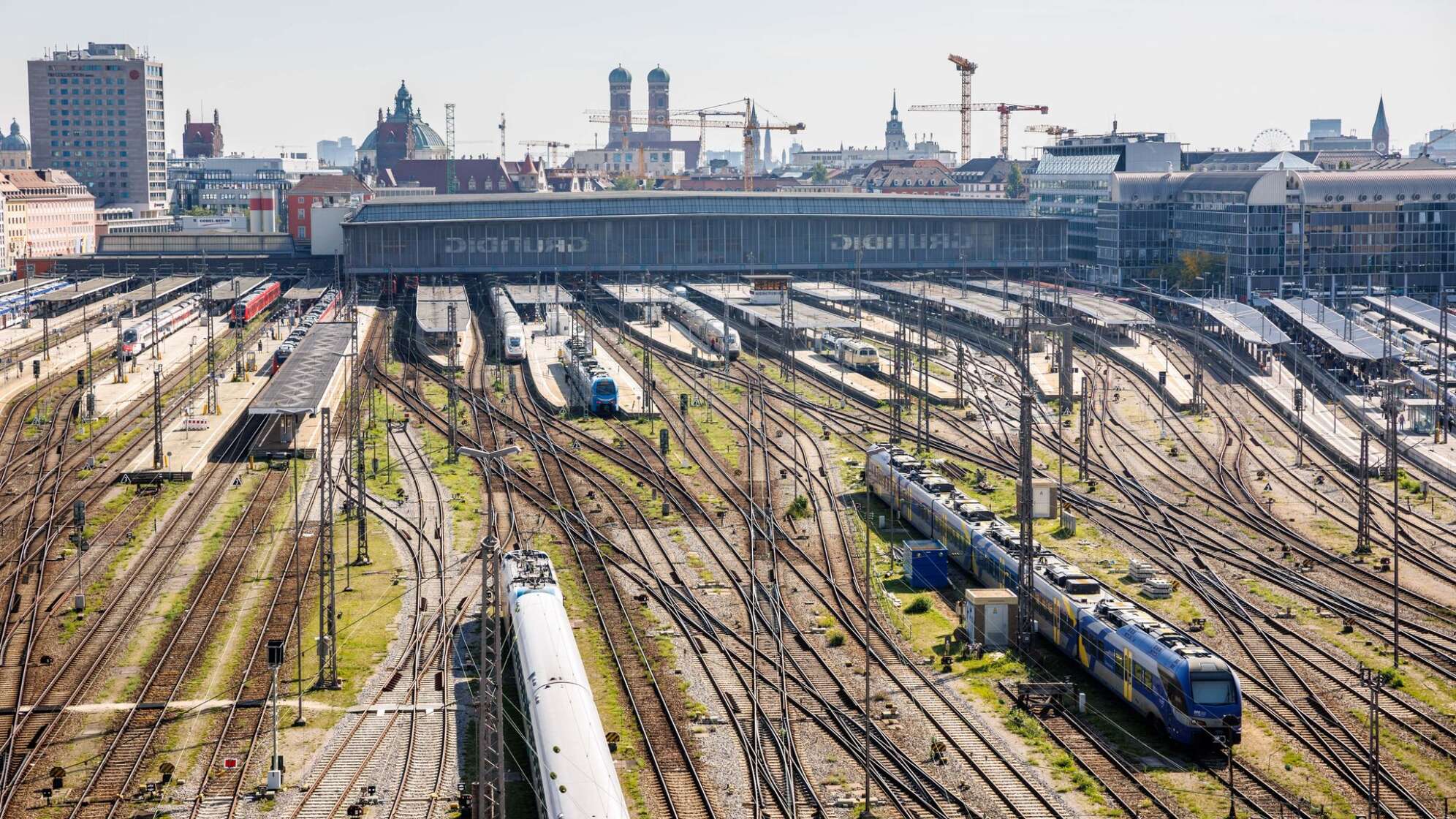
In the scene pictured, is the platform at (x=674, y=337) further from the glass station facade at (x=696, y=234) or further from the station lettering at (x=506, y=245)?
the station lettering at (x=506, y=245)

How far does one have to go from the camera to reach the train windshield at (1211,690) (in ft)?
124

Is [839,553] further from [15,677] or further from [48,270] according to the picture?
[48,270]

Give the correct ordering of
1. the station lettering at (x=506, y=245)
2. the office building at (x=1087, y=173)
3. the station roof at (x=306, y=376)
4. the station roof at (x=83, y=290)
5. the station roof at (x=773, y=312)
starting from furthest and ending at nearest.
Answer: the office building at (x=1087, y=173) < the station lettering at (x=506, y=245) < the station roof at (x=83, y=290) < the station roof at (x=773, y=312) < the station roof at (x=306, y=376)

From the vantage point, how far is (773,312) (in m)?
118

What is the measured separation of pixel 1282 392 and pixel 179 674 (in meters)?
63.0

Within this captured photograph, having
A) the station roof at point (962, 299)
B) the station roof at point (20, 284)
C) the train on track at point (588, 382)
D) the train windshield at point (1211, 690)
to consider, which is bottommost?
the train windshield at point (1211, 690)

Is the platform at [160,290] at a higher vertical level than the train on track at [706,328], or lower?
higher

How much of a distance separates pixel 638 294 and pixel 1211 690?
97011 millimetres

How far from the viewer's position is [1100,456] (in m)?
74.1

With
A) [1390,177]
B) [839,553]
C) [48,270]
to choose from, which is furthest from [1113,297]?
[48,270]

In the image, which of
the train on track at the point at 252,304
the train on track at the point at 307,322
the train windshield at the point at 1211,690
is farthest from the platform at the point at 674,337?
the train windshield at the point at 1211,690

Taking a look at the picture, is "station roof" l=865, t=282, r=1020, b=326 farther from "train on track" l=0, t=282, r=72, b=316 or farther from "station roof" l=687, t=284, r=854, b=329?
"train on track" l=0, t=282, r=72, b=316

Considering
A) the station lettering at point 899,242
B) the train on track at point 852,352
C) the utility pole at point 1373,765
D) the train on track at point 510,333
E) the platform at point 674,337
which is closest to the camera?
the utility pole at point 1373,765

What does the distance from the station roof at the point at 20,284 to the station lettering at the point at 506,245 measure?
33598 millimetres
